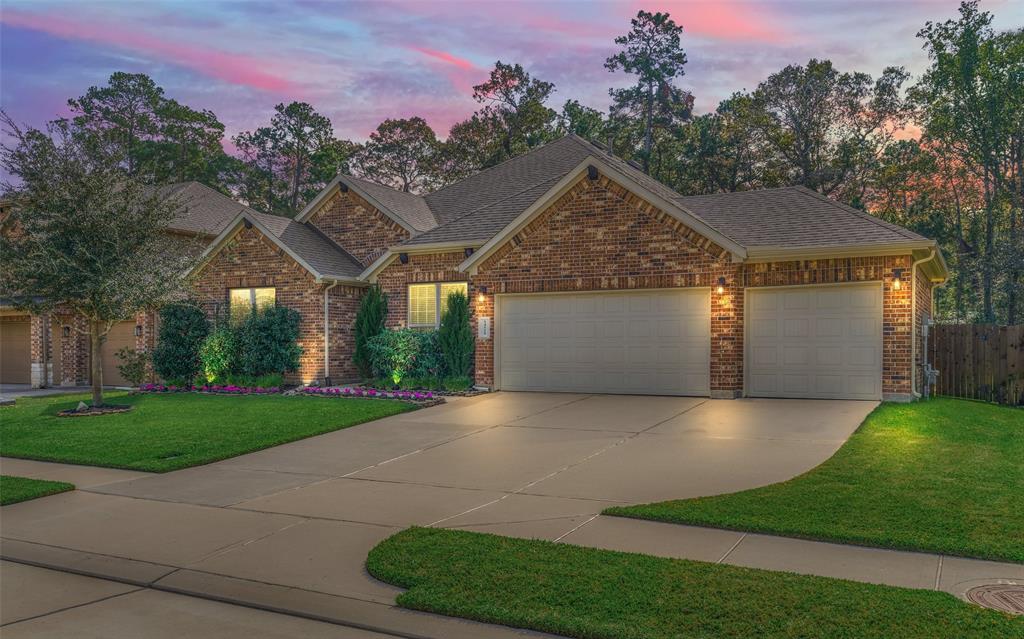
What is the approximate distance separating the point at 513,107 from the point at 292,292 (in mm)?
24887

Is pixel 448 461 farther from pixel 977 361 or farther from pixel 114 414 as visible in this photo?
pixel 977 361

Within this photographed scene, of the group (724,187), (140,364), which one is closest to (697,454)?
(140,364)

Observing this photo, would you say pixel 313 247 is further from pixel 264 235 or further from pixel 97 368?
pixel 97 368

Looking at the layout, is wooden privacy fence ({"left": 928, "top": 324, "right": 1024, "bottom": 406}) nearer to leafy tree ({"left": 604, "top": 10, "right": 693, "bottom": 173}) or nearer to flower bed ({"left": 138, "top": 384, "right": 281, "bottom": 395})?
flower bed ({"left": 138, "top": 384, "right": 281, "bottom": 395})

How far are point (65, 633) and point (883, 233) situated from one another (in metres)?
14.7

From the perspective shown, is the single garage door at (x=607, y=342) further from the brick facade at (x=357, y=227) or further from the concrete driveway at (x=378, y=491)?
the brick facade at (x=357, y=227)

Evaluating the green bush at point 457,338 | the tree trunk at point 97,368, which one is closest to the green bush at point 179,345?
the tree trunk at point 97,368

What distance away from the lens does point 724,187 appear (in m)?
35.9

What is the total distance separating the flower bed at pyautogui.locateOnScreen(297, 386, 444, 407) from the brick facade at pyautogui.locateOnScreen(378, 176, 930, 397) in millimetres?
1692

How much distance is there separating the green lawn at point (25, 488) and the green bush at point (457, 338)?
983 centimetres

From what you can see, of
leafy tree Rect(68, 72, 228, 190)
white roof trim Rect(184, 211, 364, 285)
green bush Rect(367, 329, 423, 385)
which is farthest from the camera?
leafy tree Rect(68, 72, 228, 190)

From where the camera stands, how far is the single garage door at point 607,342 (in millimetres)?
15758

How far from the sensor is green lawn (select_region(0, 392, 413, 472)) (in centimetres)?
1103

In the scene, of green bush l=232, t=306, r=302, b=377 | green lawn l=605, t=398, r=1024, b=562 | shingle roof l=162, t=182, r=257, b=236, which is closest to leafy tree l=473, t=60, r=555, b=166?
shingle roof l=162, t=182, r=257, b=236
